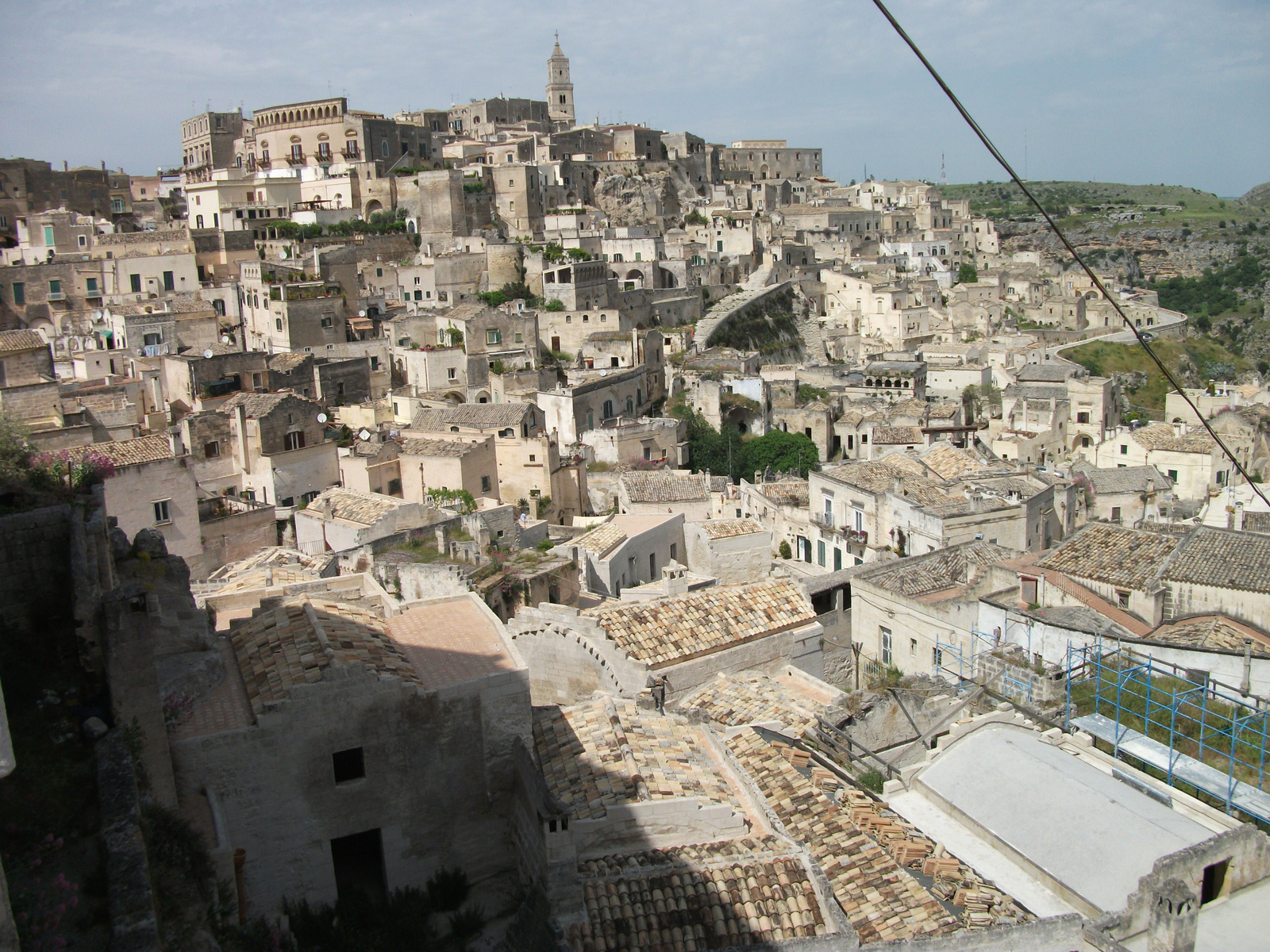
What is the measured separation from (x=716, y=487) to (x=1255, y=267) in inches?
3466

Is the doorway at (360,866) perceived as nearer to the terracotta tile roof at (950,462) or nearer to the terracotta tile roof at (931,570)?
the terracotta tile roof at (931,570)

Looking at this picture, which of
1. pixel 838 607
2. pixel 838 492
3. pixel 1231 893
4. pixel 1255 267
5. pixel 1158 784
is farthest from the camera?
pixel 1255 267

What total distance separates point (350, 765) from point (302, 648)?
1107 mm

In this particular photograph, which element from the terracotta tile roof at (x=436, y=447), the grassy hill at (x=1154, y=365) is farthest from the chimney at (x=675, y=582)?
the grassy hill at (x=1154, y=365)

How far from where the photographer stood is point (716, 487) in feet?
89.6

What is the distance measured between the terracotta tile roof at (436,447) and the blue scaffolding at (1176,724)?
16827 mm

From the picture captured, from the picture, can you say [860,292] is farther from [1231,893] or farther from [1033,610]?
[1231,893]

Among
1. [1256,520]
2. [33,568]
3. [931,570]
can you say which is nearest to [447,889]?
[33,568]

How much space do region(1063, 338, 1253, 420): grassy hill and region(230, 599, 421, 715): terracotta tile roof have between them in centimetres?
4767

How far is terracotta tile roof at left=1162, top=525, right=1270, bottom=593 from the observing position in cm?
1416

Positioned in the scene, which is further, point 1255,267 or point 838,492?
point 1255,267

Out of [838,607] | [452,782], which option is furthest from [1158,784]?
[838,607]

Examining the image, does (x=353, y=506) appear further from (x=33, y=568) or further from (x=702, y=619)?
(x=33, y=568)

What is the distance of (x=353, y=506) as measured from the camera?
20.9 meters
